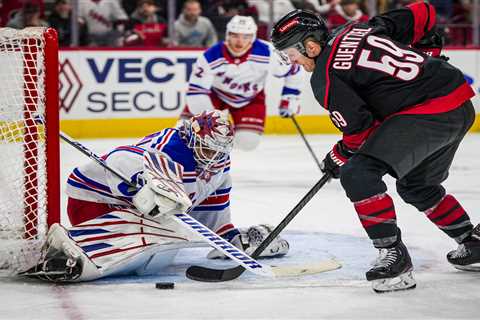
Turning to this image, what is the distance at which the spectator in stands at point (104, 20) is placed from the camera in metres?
8.33

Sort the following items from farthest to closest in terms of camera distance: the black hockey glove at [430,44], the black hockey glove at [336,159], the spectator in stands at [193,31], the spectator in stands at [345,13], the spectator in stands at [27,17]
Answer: the spectator in stands at [345,13], the spectator in stands at [193,31], the spectator in stands at [27,17], the black hockey glove at [430,44], the black hockey glove at [336,159]

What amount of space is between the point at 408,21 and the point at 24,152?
1.46m

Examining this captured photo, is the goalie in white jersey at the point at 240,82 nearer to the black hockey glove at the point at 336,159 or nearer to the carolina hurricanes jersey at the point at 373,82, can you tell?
the black hockey glove at the point at 336,159

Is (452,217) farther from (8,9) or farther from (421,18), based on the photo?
(8,9)

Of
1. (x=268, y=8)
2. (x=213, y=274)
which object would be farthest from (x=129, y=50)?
(x=213, y=274)

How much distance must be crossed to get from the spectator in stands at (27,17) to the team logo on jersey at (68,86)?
0.38 metres

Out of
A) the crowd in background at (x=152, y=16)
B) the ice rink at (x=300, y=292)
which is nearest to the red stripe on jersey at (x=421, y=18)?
the ice rink at (x=300, y=292)

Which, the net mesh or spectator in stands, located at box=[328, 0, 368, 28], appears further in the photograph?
spectator in stands, located at box=[328, 0, 368, 28]

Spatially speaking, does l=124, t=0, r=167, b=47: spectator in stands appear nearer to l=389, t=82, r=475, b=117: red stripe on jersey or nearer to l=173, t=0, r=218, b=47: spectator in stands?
l=173, t=0, r=218, b=47: spectator in stands

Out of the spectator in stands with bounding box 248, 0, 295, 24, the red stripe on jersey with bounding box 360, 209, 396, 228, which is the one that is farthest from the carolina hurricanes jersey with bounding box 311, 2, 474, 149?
the spectator in stands with bounding box 248, 0, 295, 24

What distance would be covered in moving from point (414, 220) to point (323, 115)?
4045 millimetres

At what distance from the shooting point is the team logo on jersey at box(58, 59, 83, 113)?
26.9 ft

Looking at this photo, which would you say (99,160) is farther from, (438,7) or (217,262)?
(438,7)

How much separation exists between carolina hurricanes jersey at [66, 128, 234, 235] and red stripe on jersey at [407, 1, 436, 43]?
2.74 ft
